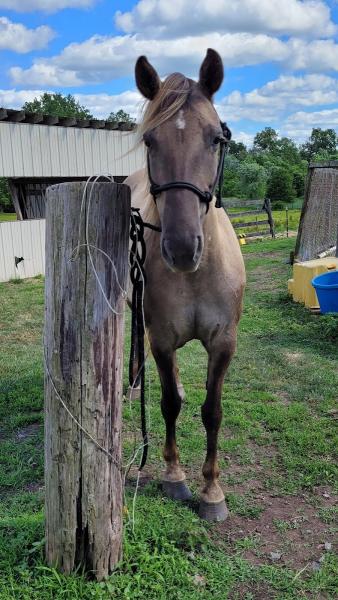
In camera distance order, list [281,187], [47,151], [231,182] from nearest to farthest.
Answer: [47,151], [281,187], [231,182]

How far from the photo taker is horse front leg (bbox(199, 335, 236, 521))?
9.36ft

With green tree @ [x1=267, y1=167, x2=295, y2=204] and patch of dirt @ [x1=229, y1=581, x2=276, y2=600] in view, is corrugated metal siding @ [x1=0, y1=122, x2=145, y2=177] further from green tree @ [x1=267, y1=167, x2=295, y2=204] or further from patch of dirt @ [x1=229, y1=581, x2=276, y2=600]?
green tree @ [x1=267, y1=167, x2=295, y2=204]

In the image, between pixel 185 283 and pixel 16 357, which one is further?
pixel 16 357

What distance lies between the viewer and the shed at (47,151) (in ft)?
34.9

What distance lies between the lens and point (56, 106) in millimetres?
53250

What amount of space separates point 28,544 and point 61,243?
4.63ft

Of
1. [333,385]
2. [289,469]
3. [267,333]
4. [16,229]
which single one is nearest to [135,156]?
[16,229]

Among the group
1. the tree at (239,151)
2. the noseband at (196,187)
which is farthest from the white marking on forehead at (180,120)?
the tree at (239,151)

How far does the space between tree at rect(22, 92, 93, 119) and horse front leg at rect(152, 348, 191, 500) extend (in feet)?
174

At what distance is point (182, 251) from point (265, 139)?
65.2 m

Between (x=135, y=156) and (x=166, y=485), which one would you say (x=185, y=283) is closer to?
(x=166, y=485)

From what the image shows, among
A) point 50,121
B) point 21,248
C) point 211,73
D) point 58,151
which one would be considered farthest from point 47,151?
point 211,73

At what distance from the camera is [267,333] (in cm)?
632

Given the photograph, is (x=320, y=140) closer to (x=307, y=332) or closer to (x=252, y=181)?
(x=252, y=181)
